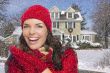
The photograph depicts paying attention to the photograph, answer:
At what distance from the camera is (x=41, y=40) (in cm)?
263

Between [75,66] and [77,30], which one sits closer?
[75,66]

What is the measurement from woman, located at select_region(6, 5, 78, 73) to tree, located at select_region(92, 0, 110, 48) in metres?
45.2

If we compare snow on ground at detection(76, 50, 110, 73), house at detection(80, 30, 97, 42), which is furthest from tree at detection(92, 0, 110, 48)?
snow on ground at detection(76, 50, 110, 73)

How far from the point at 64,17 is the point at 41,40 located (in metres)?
51.5

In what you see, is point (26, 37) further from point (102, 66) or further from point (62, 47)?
point (102, 66)

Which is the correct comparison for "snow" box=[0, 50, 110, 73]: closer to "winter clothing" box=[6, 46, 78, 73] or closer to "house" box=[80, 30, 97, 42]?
"winter clothing" box=[6, 46, 78, 73]

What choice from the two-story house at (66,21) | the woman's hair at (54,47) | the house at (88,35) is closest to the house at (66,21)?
the two-story house at (66,21)

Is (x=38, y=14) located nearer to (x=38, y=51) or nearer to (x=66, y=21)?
(x=38, y=51)

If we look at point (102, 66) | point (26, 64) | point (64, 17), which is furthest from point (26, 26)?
point (64, 17)

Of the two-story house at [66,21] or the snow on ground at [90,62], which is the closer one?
the snow on ground at [90,62]

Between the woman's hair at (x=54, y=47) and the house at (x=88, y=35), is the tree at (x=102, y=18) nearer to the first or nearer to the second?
the house at (x=88, y=35)

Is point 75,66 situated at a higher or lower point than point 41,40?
lower

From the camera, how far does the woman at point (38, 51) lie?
255 centimetres

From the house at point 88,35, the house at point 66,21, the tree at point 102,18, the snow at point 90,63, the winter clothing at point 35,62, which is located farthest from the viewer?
the house at point 88,35
